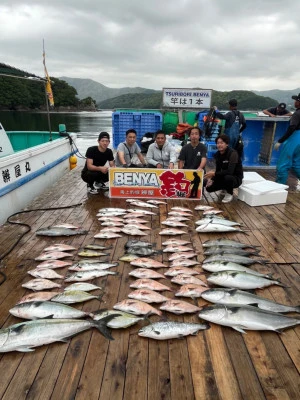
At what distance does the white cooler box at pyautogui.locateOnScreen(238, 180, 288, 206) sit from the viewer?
5.87m

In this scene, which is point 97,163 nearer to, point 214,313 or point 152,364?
point 214,313

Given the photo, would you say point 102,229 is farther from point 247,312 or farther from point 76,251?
point 247,312

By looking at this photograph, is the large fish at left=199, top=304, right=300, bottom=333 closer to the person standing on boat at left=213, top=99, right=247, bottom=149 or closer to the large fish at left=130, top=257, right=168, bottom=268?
the large fish at left=130, top=257, right=168, bottom=268

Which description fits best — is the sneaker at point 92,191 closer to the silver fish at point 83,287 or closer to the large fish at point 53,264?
the large fish at point 53,264

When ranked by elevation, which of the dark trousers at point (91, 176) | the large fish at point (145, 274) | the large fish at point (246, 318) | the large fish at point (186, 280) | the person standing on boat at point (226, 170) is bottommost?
the large fish at point (145, 274)

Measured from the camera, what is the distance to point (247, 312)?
8.43 feet

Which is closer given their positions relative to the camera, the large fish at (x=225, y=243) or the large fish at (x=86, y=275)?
the large fish at (x=86, y=275)

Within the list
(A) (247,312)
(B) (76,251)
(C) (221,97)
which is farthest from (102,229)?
(C) (221,97)

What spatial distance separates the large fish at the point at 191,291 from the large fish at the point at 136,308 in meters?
0.36

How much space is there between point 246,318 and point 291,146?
17.3 ft

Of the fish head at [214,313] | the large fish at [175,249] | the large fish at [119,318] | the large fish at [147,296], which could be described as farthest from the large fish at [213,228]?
the large fish at [119,318]

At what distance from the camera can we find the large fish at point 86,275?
3.26 m

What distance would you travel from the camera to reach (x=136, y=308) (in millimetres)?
2709

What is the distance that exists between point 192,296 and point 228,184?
358 centimetres
